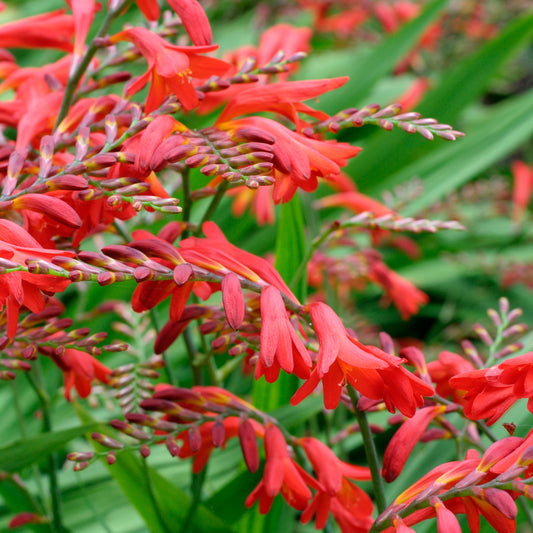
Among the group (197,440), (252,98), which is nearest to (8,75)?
(252,98)

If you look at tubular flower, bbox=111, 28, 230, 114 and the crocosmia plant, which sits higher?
tubular flower, bbox=111, 28, 230, 114

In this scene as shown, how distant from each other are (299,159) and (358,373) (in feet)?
0.51

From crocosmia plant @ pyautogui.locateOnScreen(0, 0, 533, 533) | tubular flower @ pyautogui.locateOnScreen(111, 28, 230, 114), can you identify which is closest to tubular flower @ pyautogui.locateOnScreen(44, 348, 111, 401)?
crocosmia plant @ pyautogui.locateOnScreen(0, 0, 533, 533)

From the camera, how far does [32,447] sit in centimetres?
58

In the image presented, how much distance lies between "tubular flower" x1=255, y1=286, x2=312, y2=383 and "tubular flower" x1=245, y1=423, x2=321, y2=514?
0.35 ft

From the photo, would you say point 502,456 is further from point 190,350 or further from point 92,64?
point 92,64

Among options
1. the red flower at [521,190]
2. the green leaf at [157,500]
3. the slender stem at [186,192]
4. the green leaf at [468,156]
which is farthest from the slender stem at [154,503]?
the red flower at [521,190]

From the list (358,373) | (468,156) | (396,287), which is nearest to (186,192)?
(358,373)

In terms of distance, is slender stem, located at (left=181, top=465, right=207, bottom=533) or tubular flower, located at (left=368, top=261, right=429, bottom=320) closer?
slender stem, located at (left=181, top=465, right=207, bottom=533)

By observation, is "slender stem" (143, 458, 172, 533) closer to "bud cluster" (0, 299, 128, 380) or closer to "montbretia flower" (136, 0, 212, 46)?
"bud cluster" (0, 299, 128, 380)

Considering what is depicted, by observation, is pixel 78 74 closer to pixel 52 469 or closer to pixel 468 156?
pixel 52 469

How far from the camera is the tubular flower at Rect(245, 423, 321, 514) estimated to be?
1.62ft

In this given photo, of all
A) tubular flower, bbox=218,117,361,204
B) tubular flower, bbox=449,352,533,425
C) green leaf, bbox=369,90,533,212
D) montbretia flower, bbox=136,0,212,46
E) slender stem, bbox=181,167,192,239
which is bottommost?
green leaf, bbox=369,90,533,212

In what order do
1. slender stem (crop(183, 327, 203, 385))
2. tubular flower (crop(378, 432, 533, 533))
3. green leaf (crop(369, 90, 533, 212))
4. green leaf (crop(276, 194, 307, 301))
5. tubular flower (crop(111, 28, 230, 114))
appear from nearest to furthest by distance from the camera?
tubular flower (crop(378, 432, 533, 533))
tubular flower (crop(111, 28, 230, 114))
slender stem (crop(183, 327, 203, 385))
green leaf (crop(276, 194, 307, 301))
green leaf (crop(369, 90, 533, 212))
